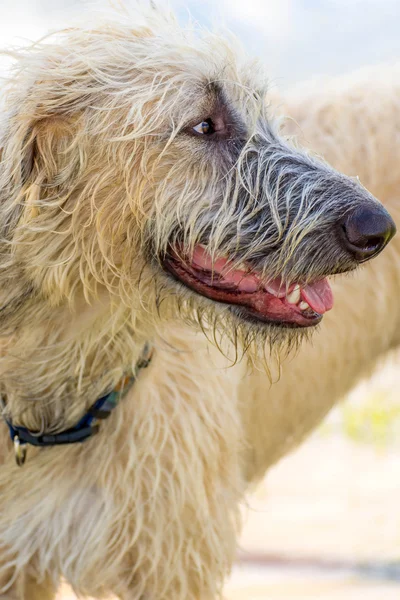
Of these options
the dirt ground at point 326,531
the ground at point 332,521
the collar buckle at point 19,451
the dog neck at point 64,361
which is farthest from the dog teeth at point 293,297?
the dirt ground at point 326,531

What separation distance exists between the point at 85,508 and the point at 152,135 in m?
1.16

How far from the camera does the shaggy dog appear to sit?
2.71 meters

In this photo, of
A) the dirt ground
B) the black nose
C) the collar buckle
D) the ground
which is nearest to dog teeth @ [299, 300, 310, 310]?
the black nose

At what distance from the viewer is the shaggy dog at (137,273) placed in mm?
2705

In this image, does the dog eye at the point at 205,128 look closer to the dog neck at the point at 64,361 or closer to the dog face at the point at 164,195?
the dog face at the point at 164,195

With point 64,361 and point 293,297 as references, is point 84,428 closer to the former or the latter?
point 64,361

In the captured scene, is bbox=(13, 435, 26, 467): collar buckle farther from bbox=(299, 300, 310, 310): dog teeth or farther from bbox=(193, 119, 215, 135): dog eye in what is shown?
bbox=(193, 119, 215, 135): dog eye

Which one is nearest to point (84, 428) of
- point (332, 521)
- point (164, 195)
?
point (164, 195)

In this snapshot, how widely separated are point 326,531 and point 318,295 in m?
2.75

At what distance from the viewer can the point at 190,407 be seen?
10.3 ft

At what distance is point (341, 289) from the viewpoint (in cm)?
427

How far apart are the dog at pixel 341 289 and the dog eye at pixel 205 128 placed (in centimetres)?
130

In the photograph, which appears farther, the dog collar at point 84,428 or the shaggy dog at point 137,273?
the dog collar at point 84,428

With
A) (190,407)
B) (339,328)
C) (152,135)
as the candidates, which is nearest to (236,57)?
(152,135)
